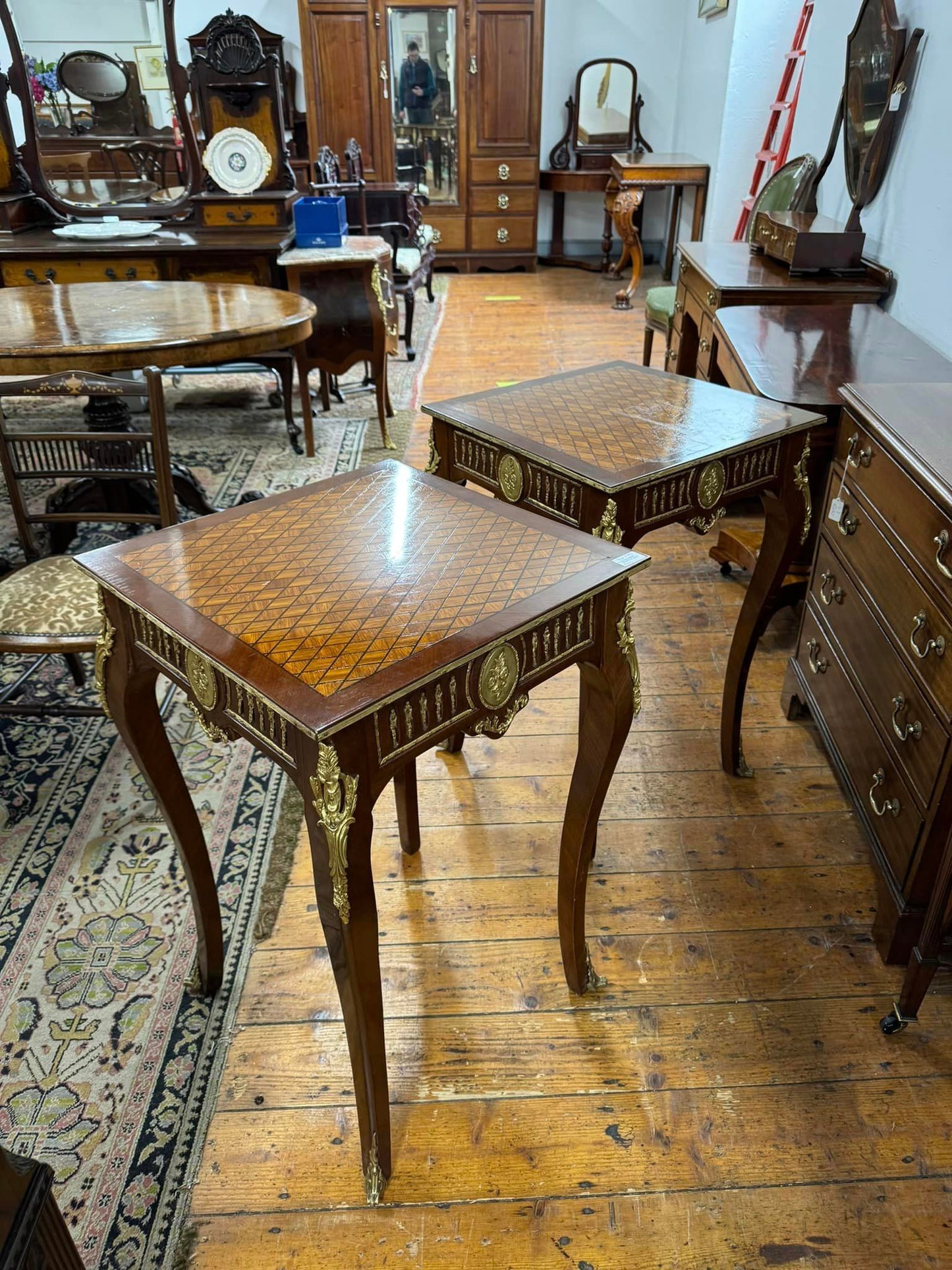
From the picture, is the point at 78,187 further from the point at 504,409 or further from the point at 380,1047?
the point at 380,1047

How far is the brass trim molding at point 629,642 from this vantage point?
1.31 metres

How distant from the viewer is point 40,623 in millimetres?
1938

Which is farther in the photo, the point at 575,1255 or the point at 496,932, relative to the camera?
the point at 496,932

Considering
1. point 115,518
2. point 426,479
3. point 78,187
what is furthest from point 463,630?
point 78,187

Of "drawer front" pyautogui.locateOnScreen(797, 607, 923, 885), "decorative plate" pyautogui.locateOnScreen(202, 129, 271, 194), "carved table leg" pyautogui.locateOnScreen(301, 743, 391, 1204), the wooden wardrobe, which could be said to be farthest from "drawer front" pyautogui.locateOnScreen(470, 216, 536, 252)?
"carved table leg" pyautogui.locateOnScreen(301, 743, 391, 1204)

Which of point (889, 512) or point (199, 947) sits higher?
point (889, 512)

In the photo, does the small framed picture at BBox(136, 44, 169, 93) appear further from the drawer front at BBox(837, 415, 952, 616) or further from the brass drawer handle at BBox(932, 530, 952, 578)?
the brass drawer handle at BBox(932, 530, 952, 578)

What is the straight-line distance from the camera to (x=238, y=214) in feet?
14.4

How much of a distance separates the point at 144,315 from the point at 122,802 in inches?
69.0

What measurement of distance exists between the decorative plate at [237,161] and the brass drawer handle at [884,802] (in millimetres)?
4049

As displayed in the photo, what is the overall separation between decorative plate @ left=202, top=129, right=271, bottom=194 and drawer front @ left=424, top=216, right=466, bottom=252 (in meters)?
3.77

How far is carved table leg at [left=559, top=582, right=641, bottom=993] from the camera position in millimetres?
1322

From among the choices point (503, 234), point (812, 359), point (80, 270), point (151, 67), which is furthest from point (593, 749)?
point (503, 234)

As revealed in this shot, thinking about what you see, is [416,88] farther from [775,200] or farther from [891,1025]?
[891,1025]
